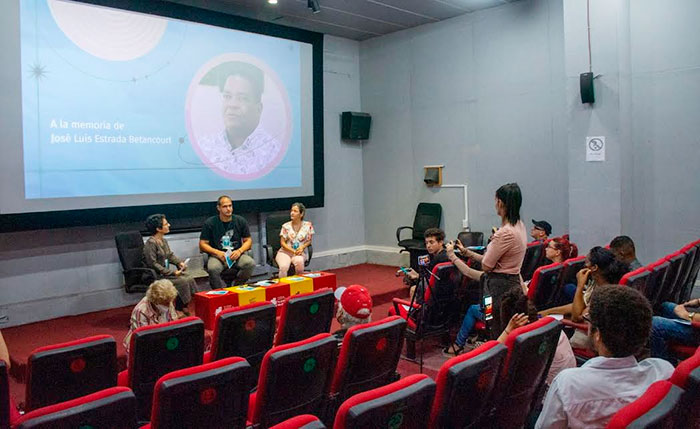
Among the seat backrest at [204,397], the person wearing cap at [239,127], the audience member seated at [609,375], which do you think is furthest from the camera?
the person wearing cap at [239,127]

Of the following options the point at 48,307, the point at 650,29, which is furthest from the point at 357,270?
the point at 650,29

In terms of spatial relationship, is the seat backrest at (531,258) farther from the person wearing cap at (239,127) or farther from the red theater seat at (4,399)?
the red theater seat at (4,399)

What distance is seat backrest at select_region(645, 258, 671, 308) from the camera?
145 inches

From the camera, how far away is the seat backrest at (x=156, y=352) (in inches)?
109

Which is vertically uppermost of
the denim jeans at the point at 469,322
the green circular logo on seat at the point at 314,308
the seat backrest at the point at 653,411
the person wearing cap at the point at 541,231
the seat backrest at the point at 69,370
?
the person wearing cap at the point at 541,231

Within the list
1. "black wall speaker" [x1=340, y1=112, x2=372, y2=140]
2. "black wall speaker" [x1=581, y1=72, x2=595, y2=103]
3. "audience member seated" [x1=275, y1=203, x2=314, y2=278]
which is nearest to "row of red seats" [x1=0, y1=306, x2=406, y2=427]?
"audience member seated" [x1=275, y1=203, x2=314, y2=278]

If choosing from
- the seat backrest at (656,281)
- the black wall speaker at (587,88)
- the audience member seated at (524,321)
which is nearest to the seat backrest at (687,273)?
the seat backrest at (656,281)

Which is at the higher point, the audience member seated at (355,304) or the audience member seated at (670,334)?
the audience member seated at (355,304)

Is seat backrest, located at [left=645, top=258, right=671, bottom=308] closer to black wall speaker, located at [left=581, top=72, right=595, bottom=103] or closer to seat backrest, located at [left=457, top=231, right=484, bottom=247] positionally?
black wall speaker, located at [left=581, top=72, right=595, bottom=103]

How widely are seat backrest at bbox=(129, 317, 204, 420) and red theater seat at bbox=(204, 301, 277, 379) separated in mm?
149

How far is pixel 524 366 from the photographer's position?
2312 millimetres

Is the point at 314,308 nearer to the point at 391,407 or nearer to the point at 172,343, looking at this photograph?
the point at 172,343

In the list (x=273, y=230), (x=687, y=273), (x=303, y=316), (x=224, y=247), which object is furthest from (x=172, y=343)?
(x=273, y=230)

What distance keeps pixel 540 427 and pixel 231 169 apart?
5.71 m
